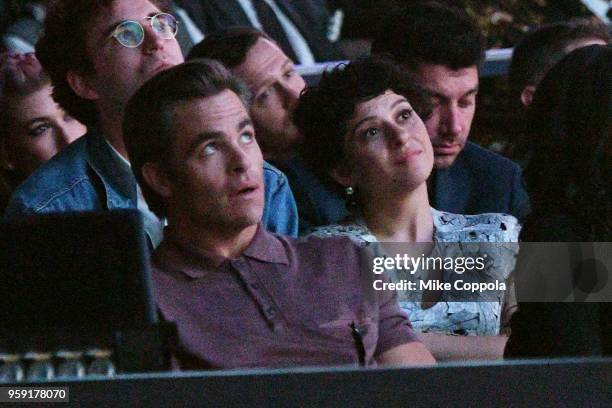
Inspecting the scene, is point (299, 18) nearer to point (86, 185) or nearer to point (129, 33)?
point (129, 33)

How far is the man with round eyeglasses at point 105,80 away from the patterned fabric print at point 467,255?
314 millimetres

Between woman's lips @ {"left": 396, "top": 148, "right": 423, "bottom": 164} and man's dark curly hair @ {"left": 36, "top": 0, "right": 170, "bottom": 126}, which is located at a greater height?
man's dark curly hair @ {"left": 36, "top": 0, "right": 170, "bottom": 126}

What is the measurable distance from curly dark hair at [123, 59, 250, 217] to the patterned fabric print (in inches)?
16.1

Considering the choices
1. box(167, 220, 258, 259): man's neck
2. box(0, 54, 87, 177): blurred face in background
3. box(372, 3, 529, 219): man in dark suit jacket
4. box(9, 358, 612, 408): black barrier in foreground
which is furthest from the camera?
box(372, 3, 529, 219): man in dark suit jacket

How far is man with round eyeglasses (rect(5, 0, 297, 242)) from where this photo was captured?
125 inches

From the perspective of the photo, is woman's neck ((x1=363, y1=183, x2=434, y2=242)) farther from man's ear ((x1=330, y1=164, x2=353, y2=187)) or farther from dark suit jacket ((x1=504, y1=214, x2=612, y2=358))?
dark suit jacket ((x1=504, y1=214, x2=612, y2=358))

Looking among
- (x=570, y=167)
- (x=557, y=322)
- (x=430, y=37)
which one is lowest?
(x=557, y=322)

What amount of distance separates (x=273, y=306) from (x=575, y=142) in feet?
2.44

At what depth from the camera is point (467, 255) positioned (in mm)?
3297

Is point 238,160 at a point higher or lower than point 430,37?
lower

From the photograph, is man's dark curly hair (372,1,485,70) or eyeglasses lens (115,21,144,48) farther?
man's dark curly hair (372,1,485,70)

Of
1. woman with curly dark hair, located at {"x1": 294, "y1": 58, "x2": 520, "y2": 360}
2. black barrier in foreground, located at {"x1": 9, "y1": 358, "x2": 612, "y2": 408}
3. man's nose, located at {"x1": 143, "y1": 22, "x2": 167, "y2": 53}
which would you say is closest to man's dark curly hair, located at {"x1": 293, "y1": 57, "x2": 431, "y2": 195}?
woman with curly dark hair, located at {"x1": 294, "y1": 58, "x2": 520, "y2": 360}

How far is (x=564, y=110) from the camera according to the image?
332 centimetres

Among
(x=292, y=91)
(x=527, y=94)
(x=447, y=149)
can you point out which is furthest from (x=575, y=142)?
(x=292, y=91)
